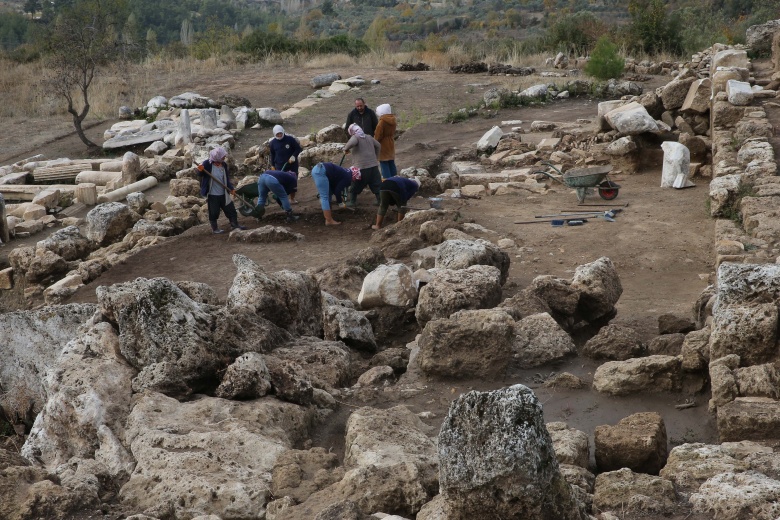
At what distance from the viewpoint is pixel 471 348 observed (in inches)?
268

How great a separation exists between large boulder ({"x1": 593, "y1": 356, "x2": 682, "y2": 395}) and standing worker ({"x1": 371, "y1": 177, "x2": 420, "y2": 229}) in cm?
609

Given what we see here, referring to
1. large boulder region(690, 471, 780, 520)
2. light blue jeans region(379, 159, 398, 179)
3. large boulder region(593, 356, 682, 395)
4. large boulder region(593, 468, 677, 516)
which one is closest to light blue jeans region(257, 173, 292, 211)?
light blue jeans region(379, 159, 398, 179)

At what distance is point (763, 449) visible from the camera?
4.87 meters

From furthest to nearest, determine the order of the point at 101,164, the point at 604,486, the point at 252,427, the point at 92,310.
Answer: the point at 101,164 → the point at 92,310 → the point at 252,427 → the point at 604,486

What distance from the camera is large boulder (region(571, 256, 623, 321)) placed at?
317 inches

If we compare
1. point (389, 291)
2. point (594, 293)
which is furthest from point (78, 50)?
point (594, 293)

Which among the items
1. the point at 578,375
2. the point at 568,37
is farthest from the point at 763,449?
the point at 568,37

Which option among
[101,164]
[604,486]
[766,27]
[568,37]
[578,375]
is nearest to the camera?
[604,486]

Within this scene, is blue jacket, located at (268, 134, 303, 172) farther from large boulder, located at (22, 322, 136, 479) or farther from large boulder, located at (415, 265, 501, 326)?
large boulder, located at (22, 322, 136, 479)

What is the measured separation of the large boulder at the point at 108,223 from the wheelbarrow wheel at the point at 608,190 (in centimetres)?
726

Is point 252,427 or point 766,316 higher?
point 766,316

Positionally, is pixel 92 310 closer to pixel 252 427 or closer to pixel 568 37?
pixel 252 427

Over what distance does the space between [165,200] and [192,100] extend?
8.60 meters

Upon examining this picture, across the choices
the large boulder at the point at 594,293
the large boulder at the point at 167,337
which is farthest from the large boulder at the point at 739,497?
the large boulder at the point at 594,293
